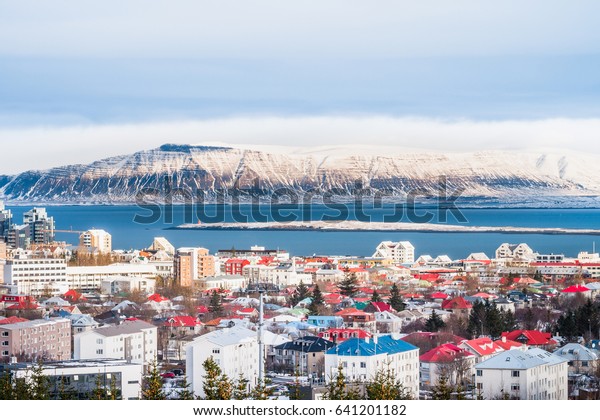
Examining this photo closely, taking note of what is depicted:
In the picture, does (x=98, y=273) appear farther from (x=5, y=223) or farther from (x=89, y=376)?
(x=89, y=376)

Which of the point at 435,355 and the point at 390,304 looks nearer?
the point at 435,355

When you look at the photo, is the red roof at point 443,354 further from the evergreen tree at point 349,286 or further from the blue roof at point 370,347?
the evergreen tree at point 349,286

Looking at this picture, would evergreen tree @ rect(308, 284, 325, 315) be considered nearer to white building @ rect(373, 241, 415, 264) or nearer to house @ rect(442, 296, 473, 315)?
house @ rect(442, 296, 473, 315)

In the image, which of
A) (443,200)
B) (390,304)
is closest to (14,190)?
(390,304)

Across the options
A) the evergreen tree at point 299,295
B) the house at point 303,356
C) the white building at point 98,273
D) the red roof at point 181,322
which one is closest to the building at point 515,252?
the white building at point 98,273

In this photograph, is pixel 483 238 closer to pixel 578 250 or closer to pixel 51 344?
pixel 578 250

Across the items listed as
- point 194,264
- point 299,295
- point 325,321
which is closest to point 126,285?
point 194,264

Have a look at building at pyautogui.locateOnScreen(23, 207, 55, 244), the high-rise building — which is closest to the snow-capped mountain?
the high-rise building
